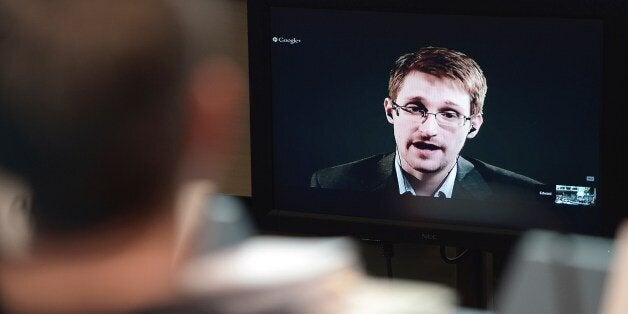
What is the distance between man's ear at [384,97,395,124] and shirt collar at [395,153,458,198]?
52 millimetres

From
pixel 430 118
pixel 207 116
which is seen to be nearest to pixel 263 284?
pixel 207 116

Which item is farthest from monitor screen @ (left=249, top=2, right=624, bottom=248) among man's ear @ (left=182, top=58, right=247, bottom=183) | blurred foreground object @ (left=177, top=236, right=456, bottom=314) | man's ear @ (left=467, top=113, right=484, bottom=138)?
man's ear @ (left=182, top=58, right=247, bottom=183)

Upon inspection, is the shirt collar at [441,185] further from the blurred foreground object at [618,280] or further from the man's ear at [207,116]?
the man's ear at [207,116]

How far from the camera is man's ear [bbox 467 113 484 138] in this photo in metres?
1.28

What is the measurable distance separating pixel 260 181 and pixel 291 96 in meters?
0.14

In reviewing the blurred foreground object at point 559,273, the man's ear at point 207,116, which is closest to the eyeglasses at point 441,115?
the blurred foreground object at point 559,273

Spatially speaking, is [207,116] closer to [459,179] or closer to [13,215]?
[13,215]

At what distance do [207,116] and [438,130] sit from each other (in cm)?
68

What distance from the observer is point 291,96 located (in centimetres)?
139

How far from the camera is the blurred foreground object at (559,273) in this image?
49.2 inches

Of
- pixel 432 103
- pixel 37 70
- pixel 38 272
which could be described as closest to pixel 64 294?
pixel 38 272

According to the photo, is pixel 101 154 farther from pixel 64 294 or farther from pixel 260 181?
pixel 260 181

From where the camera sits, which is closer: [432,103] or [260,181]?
[432,103]

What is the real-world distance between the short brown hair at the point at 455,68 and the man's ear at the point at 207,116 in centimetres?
63
